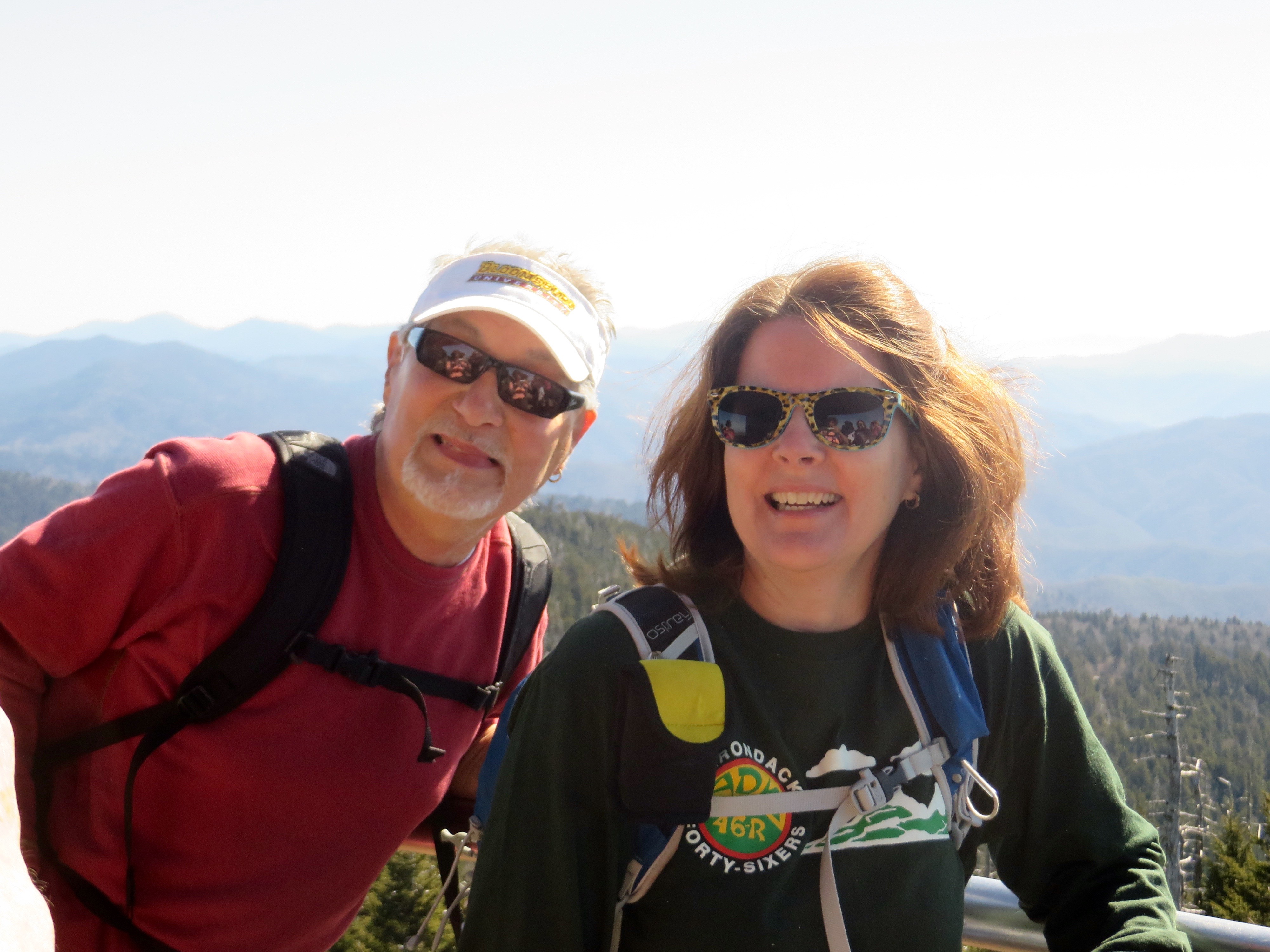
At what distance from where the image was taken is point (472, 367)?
10.5 feet

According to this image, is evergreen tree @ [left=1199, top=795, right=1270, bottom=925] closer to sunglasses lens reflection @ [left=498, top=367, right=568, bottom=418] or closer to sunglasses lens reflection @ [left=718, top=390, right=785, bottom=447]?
sunglasses lens reflection @ [left=498, top=367, right=568, bottom=418]

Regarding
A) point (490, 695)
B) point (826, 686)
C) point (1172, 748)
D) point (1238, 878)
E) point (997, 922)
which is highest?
point (826, 686)

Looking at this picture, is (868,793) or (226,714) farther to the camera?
(226,714)

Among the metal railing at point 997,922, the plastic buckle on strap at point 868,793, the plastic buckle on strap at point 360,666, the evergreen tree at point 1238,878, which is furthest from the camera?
the evergreen tree at point 1238,878

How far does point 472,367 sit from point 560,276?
0.55 metres

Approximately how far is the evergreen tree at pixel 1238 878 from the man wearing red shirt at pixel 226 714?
19543mm

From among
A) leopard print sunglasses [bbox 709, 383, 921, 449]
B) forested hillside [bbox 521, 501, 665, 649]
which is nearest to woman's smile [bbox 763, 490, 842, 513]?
leopard print sunglasses [bbox 709, 383, 921, 449]

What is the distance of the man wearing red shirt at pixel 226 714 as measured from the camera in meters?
2.60

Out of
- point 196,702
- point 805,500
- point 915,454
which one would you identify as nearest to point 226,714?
point 196,702

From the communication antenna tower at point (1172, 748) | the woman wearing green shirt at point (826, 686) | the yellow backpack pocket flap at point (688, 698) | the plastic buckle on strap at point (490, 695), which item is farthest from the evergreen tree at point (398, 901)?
the yellow backpack pocket flap at point (688, 698)

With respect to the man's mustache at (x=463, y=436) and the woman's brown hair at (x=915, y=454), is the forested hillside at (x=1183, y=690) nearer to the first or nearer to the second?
the woman's brown hair at (x=915, y=454)

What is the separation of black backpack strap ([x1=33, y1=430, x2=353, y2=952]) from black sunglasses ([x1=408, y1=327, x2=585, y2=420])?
2.08 feet

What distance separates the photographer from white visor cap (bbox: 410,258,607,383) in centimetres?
317

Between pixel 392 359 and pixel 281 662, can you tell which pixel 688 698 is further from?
pixel 392 359
